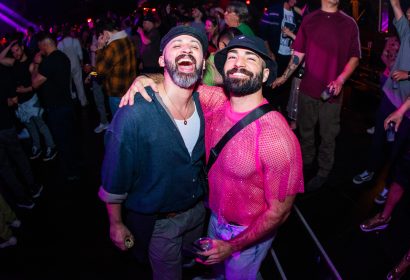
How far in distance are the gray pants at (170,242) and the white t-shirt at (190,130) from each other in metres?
0.57

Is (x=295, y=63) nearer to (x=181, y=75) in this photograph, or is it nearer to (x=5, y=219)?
(x=181, y=75)

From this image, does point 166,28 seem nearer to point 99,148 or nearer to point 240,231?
point 99,148

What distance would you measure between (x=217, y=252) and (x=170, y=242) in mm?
503

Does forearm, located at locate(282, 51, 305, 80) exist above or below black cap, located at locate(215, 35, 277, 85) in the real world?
below

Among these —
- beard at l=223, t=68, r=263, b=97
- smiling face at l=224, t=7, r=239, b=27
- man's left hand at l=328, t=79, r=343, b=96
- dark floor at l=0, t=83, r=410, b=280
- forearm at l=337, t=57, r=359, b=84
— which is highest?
smiling face at l=224, t=7, r=239, b=27

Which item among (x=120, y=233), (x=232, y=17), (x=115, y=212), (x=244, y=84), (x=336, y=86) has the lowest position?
(x=120, y=233)

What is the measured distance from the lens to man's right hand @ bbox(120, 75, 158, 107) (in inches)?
81.5

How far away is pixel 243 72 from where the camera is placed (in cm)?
212

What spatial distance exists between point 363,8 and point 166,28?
594 cm

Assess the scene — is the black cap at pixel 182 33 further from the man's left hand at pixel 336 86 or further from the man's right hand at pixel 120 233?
the man's left hand at pixel 336 86

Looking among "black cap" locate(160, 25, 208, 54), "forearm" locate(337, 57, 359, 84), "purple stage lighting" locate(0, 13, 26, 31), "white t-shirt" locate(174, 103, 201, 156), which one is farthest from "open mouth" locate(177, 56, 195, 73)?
"purple stage lighting" locate(0, 13, 26, 31)

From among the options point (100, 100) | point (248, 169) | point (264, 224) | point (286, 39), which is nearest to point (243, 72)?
point (248, 169)

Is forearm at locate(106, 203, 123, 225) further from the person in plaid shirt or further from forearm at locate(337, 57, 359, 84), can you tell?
the person in plaid shirt

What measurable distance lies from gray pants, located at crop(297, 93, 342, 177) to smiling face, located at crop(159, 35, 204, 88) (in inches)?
91.6
